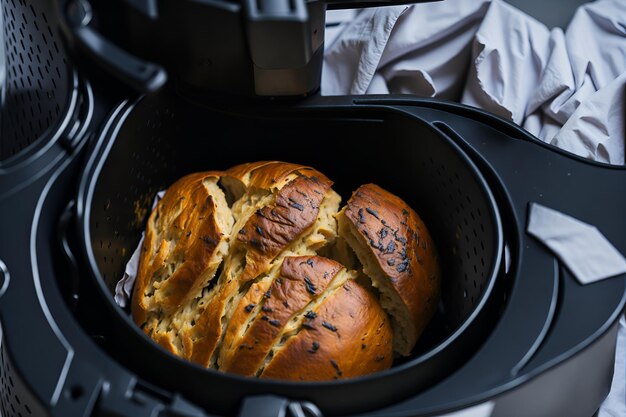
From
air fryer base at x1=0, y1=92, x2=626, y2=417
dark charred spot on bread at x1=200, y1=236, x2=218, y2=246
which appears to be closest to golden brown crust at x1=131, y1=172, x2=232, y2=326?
dark charred spot on bread at x1=200, y1=236, x2=218, y2=246

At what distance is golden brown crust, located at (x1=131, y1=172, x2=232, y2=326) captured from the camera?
35.4 inches

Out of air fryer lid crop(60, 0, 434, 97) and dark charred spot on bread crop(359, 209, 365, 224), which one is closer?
air fryer lid crop(60, 0, 434, 97)

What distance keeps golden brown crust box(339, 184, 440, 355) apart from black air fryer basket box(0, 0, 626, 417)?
46 millimetres

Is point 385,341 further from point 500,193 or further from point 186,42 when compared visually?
point 186,42

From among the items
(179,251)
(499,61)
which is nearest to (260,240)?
(179,251)

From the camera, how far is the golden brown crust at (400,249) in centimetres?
90

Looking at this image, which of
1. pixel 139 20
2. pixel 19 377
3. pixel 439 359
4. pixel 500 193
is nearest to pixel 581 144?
pixel 500 193

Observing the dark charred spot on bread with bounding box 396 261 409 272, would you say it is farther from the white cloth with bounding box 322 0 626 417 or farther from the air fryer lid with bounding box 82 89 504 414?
the white cloth with bounding box 322 0 626 417

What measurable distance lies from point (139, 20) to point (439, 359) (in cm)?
53

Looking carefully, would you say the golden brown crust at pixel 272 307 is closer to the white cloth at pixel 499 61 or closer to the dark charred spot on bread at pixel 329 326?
the dark charred spot on bread at pixel 329 326

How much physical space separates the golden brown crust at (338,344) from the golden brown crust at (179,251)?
15 centimetres

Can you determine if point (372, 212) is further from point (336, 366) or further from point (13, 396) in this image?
point (13, 396)

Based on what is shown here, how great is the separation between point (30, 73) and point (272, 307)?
0.49 metres

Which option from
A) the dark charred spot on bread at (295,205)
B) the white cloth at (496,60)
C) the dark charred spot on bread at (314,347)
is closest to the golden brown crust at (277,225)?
the dark charred spot on bread at (295,205)
